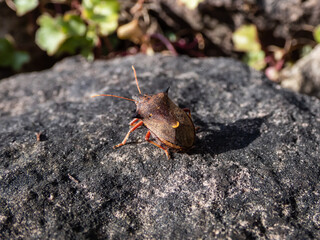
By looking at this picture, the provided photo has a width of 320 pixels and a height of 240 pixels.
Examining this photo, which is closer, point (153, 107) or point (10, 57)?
point (153, 107)

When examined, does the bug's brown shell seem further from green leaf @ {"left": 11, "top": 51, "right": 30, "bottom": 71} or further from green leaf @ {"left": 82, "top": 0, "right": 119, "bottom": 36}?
green leaf @ {"left": 11, "top": 51, "right": 30, "bottom": 71}

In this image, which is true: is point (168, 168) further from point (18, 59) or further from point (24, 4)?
point (18, 59)

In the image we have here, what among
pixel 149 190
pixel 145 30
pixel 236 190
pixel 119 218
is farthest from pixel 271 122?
pixel 145 30

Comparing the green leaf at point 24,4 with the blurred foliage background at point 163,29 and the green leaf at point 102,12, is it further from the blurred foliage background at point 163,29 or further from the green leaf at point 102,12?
the green leaf at point 102,12

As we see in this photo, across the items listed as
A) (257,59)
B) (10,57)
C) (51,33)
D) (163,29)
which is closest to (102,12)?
(51,33)

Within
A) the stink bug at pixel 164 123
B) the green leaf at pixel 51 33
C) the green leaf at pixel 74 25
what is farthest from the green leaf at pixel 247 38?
the green leaf at pixel 51 33

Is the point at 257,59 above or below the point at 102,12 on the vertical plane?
below
